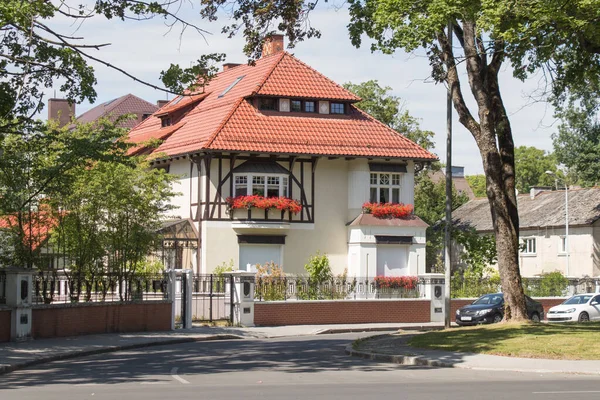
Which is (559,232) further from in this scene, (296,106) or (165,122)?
(165,122)

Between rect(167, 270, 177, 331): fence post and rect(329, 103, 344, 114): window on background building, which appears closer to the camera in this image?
rect(167, 270, 177, 331): fence post

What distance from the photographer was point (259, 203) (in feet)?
142

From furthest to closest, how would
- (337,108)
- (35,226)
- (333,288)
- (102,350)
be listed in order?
(337,108)
(333,288)
(35,226)
(102,350)

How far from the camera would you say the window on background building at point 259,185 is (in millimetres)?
44188

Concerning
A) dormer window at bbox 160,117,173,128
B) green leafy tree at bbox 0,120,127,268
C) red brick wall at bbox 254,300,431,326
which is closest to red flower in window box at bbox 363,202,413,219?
red brick wall at bbox 254,300,431,326

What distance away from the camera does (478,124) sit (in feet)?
92.7

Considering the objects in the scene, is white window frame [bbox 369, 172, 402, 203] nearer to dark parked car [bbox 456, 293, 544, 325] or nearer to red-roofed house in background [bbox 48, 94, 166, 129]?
dark parked car [bbox 456, 293, 544, 325]

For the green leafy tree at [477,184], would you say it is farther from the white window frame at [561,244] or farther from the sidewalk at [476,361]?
the sidewalk at [476,361]

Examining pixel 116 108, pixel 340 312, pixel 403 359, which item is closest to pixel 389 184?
pixel 340 312

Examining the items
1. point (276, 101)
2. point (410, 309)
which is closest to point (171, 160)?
point (276, 101)

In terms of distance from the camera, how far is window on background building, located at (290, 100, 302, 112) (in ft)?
153

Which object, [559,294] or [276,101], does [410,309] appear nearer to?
[559,294]

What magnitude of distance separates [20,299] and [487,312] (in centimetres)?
1791

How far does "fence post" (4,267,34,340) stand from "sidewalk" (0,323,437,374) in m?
0.39
